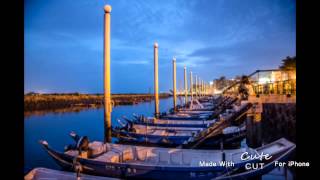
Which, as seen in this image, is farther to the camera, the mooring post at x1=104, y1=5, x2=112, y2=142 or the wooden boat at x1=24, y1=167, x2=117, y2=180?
the mooring post at x1=104, y1=5, x2=112, y2=142

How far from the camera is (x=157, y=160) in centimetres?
479

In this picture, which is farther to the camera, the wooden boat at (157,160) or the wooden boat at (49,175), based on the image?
the wooden boat at (157,160)

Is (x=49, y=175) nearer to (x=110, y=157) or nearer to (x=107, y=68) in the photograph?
(x=110, y=157)

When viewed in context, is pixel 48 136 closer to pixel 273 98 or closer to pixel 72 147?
pixel 72 147

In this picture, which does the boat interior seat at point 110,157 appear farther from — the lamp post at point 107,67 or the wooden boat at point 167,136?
the wooden boat at point 167,136

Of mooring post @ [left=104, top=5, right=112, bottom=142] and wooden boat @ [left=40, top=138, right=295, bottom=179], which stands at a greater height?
mooring post @ [left=104, top=5, right=112, bottom=142]

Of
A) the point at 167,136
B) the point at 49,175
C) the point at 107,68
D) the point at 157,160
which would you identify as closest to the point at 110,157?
the point at 157,160

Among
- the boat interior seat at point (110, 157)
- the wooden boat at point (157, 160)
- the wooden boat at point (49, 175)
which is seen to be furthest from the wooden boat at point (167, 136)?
the wooden boat at point (49, 175)

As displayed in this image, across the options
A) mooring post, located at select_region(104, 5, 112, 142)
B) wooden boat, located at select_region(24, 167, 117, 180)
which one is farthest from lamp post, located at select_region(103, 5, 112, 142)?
wooden boat, located at select_region(24, 167, 117, 180)

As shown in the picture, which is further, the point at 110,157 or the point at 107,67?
the point at 107,67

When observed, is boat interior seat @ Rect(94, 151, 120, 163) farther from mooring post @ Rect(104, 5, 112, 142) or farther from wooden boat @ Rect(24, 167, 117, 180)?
mooring post @ Rect(104, 5, 112, 142)

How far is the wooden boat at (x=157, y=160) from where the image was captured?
3.88 m

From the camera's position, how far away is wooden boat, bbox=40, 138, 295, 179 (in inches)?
153
